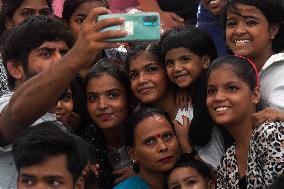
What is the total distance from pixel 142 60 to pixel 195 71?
0.29m

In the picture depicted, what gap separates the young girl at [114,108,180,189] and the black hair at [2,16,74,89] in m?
0.63

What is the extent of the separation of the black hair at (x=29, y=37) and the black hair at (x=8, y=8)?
2.98 ft

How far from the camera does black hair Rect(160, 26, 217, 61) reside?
3.53m

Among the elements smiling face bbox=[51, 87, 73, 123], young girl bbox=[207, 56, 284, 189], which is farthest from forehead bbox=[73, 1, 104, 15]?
young girl bbox=[207, 56, 284, 189]

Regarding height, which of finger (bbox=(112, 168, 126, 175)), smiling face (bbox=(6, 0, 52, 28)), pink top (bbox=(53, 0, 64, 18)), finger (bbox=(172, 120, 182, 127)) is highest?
smiling face (bbox=(6, 0, 52, 28))

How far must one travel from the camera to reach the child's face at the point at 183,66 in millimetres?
3463

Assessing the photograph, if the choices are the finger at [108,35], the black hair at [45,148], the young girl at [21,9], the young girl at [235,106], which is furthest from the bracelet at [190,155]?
the young girl at [21,9]

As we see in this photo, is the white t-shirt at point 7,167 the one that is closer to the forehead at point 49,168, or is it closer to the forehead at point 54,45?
the forehead at point 49,168

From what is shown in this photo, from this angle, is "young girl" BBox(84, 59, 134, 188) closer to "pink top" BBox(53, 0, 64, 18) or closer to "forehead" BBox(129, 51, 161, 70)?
"forehead" BBox(129, 51, 161, 70)

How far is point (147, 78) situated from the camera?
11.6 feet

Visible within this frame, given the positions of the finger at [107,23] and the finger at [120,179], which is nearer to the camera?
the finger at [107,23]

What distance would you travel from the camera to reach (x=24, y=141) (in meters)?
2.64

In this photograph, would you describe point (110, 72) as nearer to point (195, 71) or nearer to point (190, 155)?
point (195, 71)

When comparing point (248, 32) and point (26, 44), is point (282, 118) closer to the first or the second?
point (248, 32)
